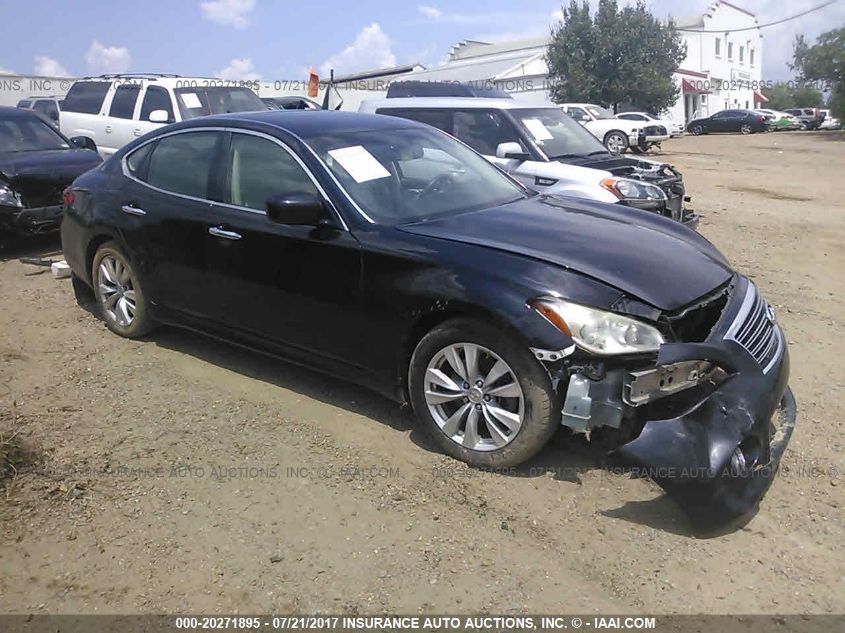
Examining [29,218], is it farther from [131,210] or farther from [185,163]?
[185,163]

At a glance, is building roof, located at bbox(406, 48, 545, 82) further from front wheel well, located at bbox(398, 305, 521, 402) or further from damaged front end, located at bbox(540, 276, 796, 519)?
damaged front end, located at bbox(540, 276, 796, 519)

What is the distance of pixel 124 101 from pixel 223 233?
8442 millimetres

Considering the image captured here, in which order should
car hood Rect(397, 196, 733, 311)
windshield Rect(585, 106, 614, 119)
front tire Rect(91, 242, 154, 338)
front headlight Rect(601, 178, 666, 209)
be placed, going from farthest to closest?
windshield Rect(585, 106, 614, 119) → front headlight Rect(601, 178, 666, 209) → front tire Rect(91, 242, 154, 338) → car hood Rect(397, 196, 733, 311)

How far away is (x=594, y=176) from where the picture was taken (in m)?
7.43

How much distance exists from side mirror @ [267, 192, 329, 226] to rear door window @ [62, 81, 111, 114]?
9466mm

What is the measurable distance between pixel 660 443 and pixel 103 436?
9.46 ft

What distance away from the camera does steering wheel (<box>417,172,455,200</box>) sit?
4.37 metres

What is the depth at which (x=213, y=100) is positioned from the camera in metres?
11.3

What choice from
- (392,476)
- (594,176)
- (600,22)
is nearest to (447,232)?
(392,476)

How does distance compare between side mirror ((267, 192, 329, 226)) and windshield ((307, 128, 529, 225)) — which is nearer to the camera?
side mirror ((267, 192, 329, 226))

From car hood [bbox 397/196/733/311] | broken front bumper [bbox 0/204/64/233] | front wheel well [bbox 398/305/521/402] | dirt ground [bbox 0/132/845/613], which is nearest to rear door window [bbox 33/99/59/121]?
broken front bumper [bbox 0/204/64/233]

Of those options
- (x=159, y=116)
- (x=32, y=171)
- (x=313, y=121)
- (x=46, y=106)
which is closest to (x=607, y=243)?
(x=313, y=121)

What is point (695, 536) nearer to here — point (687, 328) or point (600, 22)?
point (687, 328)

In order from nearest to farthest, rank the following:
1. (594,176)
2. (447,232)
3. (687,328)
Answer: (687,328), (447,232), (594,176)
